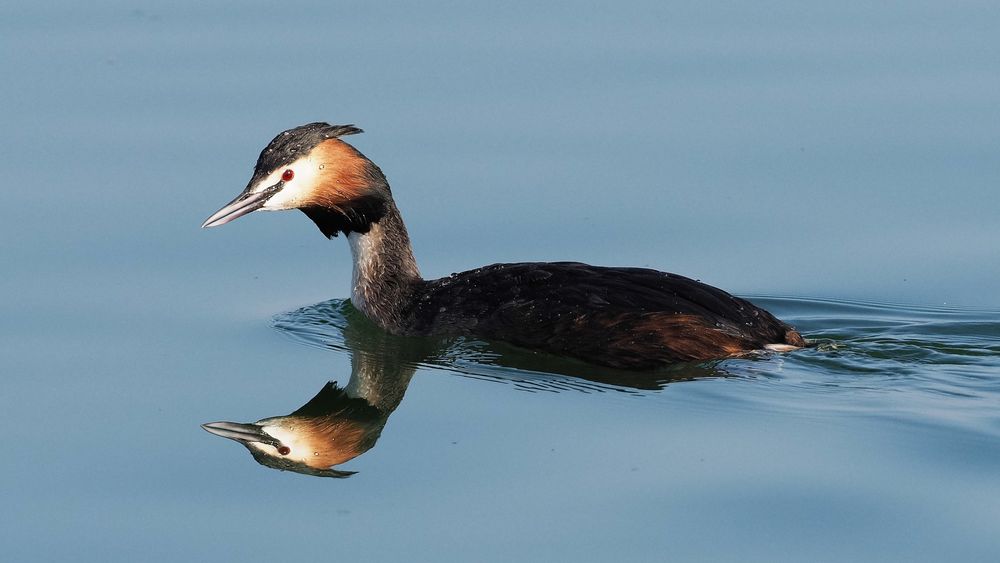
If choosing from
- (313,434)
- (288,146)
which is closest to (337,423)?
(313,434)

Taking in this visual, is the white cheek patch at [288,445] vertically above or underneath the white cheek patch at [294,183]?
underneath

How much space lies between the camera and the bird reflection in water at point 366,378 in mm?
8953

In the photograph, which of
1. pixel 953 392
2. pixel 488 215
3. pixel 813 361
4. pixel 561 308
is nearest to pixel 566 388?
pixel 561 308

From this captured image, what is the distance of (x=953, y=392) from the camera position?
30.8ft

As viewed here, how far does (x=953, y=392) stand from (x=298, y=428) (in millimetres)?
3593

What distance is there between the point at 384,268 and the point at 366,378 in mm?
1044

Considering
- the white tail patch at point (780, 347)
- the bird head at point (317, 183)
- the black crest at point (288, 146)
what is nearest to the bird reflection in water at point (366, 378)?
the white tail patch at point (780, 347)

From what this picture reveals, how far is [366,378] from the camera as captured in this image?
33.5 feet

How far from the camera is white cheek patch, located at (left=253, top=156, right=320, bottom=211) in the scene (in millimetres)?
10625

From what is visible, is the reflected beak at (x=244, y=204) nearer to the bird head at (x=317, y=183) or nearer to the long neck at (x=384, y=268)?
the bird head at (x=317, y=183)

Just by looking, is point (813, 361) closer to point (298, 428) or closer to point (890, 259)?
point (890, 259)

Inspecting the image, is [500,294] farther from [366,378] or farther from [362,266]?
[362,266]

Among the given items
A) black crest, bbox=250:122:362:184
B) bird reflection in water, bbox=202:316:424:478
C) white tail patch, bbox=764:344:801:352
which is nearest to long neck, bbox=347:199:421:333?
bird reflection in water, bbox=202:316:424:478

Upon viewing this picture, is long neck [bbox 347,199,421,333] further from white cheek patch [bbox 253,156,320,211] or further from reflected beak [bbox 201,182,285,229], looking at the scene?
reflected beak [bbox 201,182,285,229]
